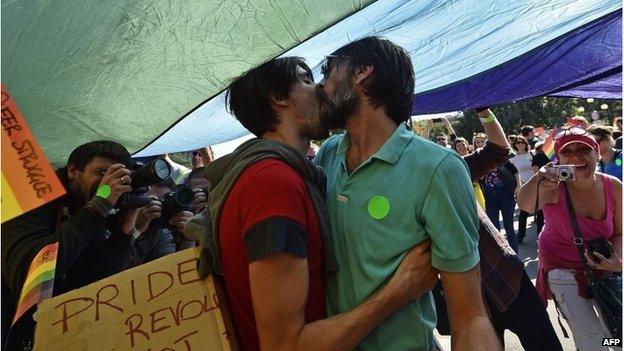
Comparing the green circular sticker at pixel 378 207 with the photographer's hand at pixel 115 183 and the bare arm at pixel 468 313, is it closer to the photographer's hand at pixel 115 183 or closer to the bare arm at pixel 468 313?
the bare arm at pixel 468 313

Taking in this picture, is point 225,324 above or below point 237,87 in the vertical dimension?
below

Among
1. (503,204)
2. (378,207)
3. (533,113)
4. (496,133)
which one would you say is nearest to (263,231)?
(378,207)

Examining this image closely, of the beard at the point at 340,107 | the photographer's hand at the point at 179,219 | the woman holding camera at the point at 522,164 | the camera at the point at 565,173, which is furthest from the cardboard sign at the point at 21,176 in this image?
the woman holding camera at the point at 522,164

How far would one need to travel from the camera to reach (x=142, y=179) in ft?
7.14

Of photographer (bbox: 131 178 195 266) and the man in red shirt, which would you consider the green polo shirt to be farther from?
photographer (bbox: 131 178 195 266)

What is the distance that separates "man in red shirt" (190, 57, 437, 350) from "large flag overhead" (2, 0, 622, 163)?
0.32m

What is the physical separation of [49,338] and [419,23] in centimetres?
190

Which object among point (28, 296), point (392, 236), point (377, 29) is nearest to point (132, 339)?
→ point (28, 296)

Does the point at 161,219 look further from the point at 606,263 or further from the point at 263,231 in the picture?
the point at 606,263

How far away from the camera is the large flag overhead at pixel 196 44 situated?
50.0 inches

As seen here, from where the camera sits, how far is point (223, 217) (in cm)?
129

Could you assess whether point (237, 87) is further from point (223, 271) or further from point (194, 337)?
point (194, 337)

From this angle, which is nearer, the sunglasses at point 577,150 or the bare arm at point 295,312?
the bare arm at point 295,312

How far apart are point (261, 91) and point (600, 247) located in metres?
2.45
